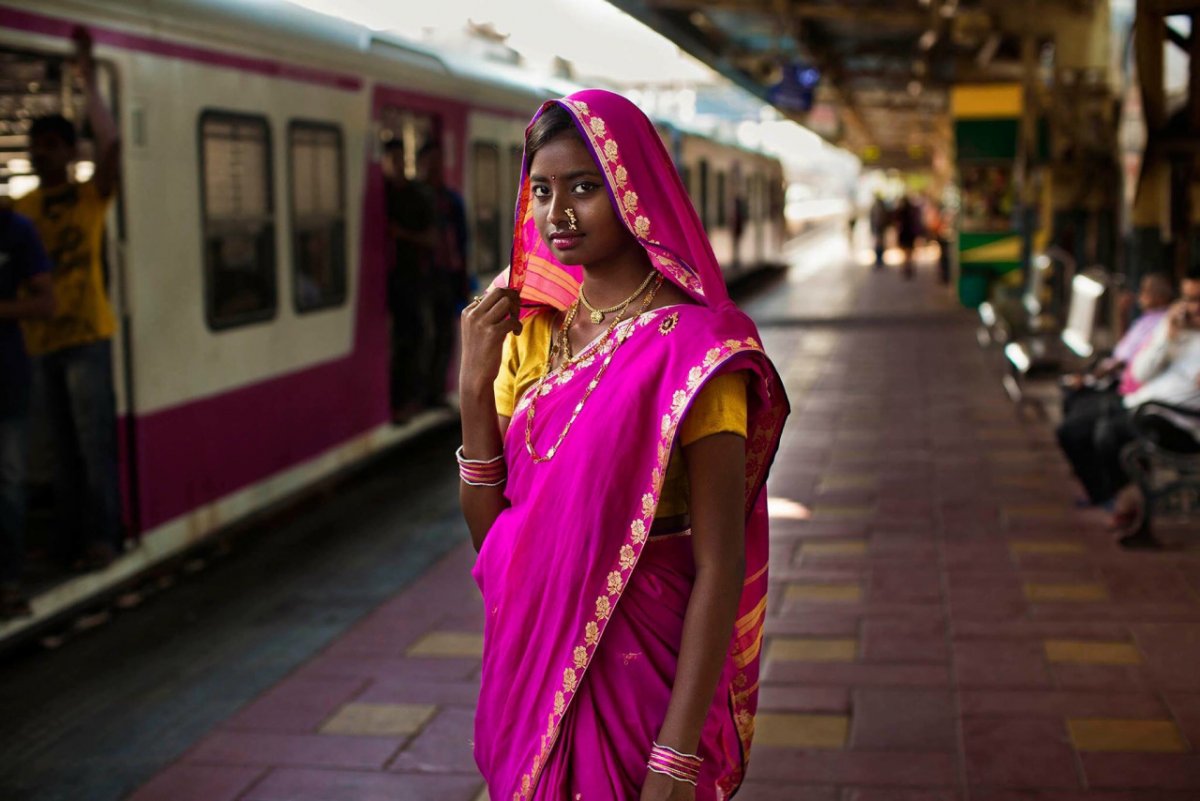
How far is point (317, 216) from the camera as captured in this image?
25.7 feet

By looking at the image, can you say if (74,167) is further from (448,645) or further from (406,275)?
(448,645)

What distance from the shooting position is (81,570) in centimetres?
567

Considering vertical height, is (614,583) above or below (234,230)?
below

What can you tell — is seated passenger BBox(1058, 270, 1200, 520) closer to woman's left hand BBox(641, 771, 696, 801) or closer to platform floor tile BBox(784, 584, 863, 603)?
platform floor tile BBox(784, 584, 863, 603)

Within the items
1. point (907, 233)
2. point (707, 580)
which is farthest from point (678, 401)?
point (907, 233)

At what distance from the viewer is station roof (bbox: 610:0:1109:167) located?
581 inches

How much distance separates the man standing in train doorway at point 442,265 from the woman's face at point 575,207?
7.10m

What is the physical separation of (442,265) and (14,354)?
14.6 ft

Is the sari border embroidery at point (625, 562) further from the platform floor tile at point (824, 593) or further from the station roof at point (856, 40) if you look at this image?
the station roof at point (856, 40)

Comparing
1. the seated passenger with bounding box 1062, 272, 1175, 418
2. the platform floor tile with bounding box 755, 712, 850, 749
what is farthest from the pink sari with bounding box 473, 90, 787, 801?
the seated passenger with bounding box 1062, 272, 1175, 418

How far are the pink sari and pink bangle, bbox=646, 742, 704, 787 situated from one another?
42 millimetres

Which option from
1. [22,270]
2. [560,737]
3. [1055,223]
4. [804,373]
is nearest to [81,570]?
[22,270]

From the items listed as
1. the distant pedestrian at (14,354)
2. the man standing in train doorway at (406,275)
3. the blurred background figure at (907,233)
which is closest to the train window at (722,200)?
the blurred background figure at (907,233)

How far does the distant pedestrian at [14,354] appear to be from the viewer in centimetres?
521
